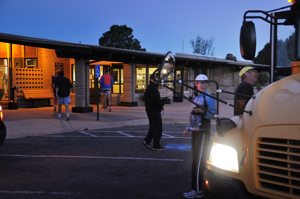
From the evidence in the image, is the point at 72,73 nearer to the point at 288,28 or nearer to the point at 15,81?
the point at 15,81

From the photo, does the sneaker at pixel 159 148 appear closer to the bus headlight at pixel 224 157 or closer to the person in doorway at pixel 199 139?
the person in doorway at pixel 199 139

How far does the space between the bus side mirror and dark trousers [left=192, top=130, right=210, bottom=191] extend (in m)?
1.23

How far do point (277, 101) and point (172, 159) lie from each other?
428 centimetres

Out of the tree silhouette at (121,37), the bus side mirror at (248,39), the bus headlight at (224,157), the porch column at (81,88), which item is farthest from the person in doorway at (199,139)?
the tree silhouette at (121,37)

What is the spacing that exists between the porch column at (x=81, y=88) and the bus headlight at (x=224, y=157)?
13679 millimetres

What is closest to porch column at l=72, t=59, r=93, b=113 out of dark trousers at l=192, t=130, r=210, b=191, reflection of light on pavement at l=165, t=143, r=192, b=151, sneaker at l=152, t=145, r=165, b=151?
reflection of light on pavement at l=165, t=143, r=192, b=151

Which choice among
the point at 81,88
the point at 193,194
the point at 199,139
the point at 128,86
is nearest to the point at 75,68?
the point at 81,88

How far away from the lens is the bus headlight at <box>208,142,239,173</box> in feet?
9.91

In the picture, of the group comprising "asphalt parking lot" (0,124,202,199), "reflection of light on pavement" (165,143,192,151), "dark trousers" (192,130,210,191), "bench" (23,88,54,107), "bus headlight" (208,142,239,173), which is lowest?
"asphalt parking lot" (0,124,202,199)

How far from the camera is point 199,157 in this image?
449 cm

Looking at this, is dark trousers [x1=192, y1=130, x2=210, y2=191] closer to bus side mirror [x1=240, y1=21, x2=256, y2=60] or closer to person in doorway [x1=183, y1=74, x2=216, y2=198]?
person in doorway [x1=183, y1=74, x2=216, y2=198]

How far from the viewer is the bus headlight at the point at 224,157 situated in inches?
119

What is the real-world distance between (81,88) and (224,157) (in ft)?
46.2

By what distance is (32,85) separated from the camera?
19844mm
